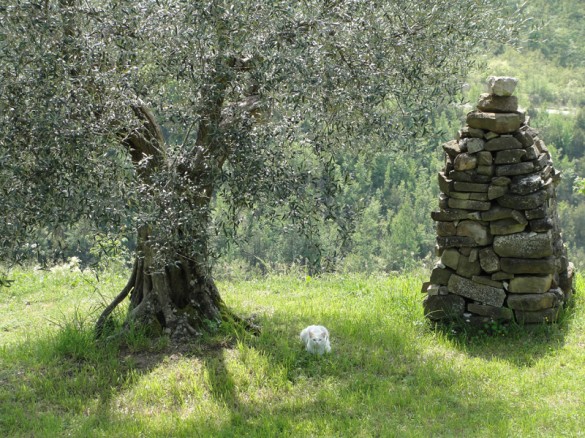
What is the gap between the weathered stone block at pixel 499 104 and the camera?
9.45 metres

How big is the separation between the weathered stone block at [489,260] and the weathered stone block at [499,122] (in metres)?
1.57

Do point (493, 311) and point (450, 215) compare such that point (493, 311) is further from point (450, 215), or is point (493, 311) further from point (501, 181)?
point (501, 181)

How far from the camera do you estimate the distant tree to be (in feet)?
21.0

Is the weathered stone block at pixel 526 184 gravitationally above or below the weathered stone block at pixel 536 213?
above

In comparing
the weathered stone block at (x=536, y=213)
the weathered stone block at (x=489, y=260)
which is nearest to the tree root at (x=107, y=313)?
the weathered stone block at (x=489, y=260)

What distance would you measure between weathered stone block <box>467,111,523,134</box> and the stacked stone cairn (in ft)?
0.04

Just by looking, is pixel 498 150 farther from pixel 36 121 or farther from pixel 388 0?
pixel 36 121

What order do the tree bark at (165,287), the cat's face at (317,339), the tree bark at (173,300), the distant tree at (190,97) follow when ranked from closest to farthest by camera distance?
the distant tree at (190,97) → the tree bark at (165,287) → the cat's face at (317,339) → the tree bark at (173,300)

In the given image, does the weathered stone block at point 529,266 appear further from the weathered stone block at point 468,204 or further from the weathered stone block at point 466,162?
the weathered stone block at point 466,162

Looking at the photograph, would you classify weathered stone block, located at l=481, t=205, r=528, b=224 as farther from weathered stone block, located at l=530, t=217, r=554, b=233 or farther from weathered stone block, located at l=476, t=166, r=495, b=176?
weathered stone block, located at l=476, t=166, r=495, b=176

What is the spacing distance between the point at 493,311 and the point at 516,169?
1.88 m

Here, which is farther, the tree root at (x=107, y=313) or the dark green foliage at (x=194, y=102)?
the tree root at (x=107, y=313)

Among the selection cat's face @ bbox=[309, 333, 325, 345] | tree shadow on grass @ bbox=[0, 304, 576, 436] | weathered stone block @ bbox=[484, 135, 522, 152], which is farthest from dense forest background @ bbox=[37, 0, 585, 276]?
cat's face @ bbox=[309, 333, 325, 345]

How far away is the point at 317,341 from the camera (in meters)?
8.62
